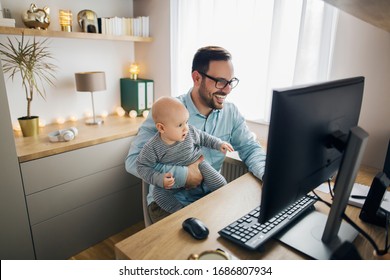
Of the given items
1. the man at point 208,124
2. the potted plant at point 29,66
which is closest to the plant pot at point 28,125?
the potted plant at point 29,66

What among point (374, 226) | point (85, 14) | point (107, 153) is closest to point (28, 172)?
point (107, 153)

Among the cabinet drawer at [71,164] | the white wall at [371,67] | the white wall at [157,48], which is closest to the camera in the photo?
the white wall at [371,67]

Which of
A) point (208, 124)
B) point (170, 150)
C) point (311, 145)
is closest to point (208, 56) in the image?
point (208, 124)

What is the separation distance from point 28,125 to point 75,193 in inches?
23.8

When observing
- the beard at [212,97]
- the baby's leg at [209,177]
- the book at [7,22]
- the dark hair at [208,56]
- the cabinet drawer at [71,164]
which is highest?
the book at [7,22]

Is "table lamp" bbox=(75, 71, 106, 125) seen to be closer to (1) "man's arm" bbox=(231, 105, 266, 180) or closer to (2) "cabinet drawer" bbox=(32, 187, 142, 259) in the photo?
(2) "cabinet drawer" bbox=(32, 187, 142, 259)

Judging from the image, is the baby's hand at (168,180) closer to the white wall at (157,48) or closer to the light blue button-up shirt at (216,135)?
the light blue button-up shirt at (216,135)

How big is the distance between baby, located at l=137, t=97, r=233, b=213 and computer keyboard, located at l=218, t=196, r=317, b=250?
41 centimetres

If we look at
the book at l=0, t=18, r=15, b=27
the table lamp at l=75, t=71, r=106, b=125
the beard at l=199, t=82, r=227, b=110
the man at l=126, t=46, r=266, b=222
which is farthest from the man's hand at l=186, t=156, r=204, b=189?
the book at l=0, t=18, r=15, b=27

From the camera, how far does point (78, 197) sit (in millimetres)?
2035

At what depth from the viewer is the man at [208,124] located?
1.39m

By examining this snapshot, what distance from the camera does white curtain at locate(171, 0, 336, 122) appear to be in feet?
6.11

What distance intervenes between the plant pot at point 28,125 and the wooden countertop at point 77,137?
0.04m
